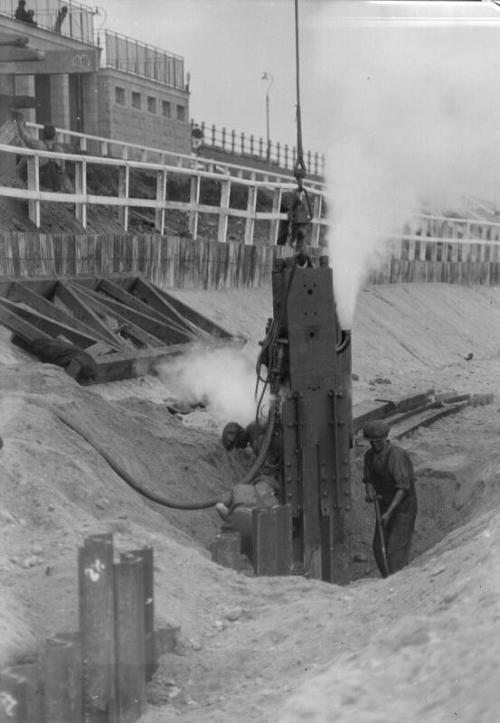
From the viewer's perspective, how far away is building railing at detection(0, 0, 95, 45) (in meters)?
22.2

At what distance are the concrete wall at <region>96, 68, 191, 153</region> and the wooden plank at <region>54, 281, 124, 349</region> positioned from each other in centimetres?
1279

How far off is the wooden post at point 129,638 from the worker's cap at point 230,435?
4.91 metres

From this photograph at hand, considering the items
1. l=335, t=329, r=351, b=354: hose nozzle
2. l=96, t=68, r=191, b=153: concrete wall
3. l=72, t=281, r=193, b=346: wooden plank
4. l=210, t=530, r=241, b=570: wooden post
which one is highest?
l=96, t=68, r=191, b=153: concrete wall

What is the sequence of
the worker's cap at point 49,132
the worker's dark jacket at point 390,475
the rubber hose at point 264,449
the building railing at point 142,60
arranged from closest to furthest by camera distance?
the worker's dark jacket at point 390,475 → the rubber hose at point 264,449 → the worker's cap at point 49,132 → the building railing at point 142,60

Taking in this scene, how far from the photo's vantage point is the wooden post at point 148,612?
562 centimetres

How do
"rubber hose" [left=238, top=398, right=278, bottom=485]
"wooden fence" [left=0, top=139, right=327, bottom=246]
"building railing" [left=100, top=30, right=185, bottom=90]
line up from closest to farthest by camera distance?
"rubber hose" [left=238, top=398, right=278, bottom=485] < "wooden fence" [left=0, top=139, right=327, bottom=246] < "building railing" [left=100, top=30, right=185, bottom=90]

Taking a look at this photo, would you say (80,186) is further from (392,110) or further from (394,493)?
(394,493)

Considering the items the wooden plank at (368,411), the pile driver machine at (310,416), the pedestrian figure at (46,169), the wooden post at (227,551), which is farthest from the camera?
the pedestrian figure at (46,169)

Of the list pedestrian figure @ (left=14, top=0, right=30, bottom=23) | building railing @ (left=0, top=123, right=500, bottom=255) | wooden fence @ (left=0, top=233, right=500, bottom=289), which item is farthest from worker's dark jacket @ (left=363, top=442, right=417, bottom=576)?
pedestrian figure @ (left=14, top=0, right=30, bottom=23)

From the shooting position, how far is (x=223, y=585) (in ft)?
22.1

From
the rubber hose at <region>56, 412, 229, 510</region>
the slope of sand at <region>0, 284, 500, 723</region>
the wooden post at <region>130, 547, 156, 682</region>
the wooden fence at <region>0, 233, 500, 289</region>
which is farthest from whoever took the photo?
the wooden fence at <region>0, 233, 500, 289</region>

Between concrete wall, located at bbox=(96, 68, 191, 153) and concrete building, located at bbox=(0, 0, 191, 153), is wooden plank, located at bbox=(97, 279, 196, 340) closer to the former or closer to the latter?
concrete building, located at bbox=(0, 0, 191, 153)

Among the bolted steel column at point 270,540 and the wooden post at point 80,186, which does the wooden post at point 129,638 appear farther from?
the wooden post at point 80,186

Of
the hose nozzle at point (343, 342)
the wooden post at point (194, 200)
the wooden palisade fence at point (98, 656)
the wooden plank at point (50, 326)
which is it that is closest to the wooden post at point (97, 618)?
the wooden palisade fence at point (98, 656)
